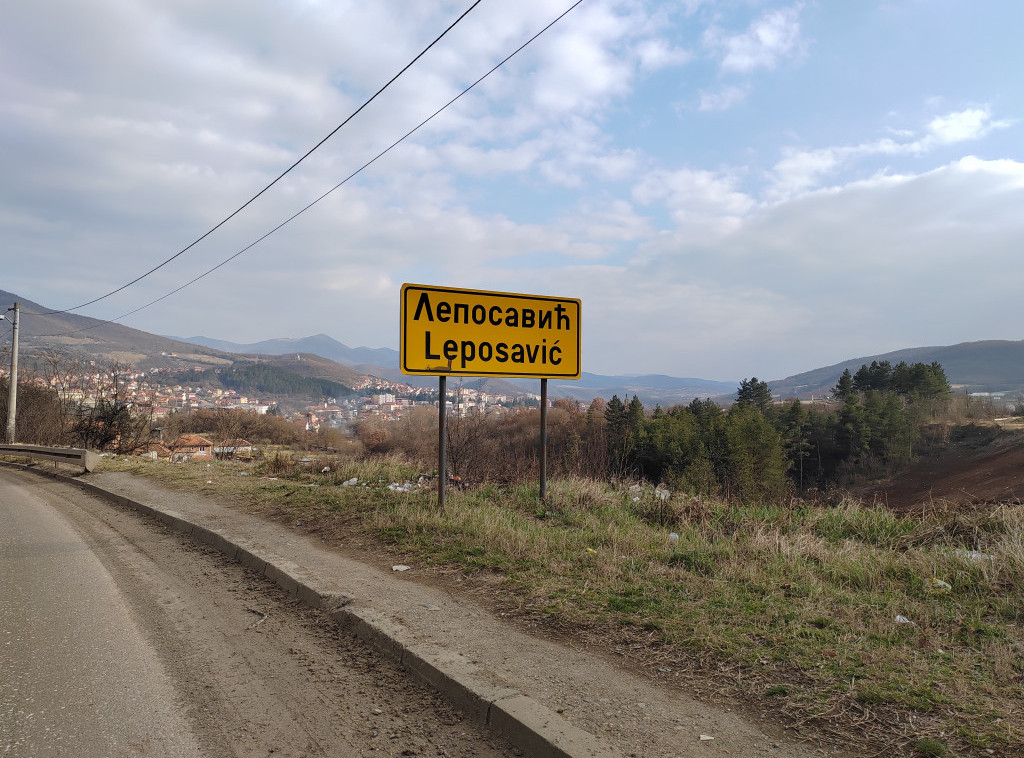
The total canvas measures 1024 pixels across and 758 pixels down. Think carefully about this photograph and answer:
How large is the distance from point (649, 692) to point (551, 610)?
126 cm

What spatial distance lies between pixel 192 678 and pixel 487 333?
5652 mm

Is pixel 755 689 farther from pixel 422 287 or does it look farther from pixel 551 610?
pixel 422 287

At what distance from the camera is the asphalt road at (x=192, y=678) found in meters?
2.92

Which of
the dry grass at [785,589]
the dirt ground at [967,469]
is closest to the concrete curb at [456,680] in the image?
the dry grass at [785,589]

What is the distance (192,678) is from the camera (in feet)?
11.9

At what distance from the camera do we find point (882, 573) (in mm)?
4914

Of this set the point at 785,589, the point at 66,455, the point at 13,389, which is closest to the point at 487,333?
the point at 785,589

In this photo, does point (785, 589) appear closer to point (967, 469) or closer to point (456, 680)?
point (456, 680)

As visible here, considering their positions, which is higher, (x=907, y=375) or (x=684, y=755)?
(x=907, y=375)

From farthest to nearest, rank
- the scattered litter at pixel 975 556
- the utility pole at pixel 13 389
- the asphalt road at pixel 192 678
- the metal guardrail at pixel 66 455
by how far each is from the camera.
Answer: the utility pole at pixel 13 389
the metal guardrail at pixel 66 455
the scattered litter at pixel 975 556
the asphalt road at pixel 192 678

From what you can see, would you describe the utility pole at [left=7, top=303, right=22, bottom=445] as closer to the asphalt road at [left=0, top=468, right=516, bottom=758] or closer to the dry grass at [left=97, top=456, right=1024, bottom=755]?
the dry grass at [left=97, top=456, right=1024, bottom=755]

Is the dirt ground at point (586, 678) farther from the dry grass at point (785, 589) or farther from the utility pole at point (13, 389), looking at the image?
the utility pole at point (13, 389)

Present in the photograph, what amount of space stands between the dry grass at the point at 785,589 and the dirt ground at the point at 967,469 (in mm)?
30166

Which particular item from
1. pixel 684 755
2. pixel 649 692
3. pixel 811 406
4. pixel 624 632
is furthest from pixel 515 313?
pixel 811 406
